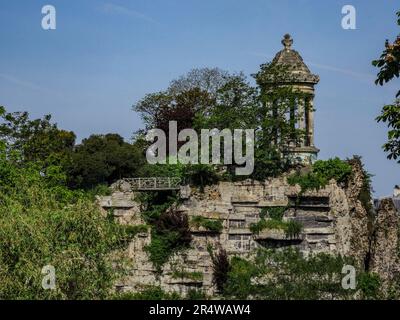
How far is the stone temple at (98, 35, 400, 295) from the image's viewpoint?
6162cm

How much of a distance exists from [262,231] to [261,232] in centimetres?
7

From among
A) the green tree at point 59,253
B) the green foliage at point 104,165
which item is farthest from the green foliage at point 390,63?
the green foliage at point 104,165

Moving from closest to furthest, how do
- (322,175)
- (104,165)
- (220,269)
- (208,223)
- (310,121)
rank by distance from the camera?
1. (220,269)
2. (208,223)
3. (322,175)
4. (310,121)
5. (104,165)

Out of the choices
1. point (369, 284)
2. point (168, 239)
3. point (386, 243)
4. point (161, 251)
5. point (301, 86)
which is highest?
point (301, 86)

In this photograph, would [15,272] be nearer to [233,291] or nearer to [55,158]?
[233,291]

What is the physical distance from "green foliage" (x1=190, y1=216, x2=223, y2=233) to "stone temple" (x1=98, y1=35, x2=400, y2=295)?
0.14m

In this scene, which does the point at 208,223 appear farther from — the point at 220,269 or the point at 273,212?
the point at 273,212

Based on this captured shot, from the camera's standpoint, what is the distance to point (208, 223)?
6244 centimetres

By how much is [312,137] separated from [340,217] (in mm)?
8586

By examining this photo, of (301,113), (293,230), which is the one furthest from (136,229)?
(301,113)

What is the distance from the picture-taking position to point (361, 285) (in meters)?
59.7

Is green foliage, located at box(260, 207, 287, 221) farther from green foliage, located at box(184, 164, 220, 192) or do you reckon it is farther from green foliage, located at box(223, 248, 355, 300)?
green foliage, located at box(184, 164, 220, 192)
